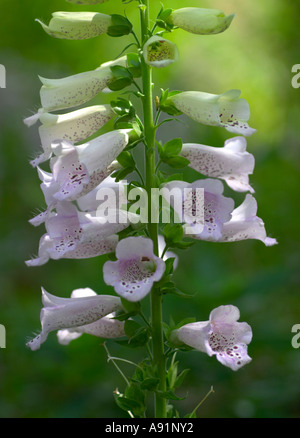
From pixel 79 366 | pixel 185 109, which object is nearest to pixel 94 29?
pixel 185 109

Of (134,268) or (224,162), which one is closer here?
(134,268)

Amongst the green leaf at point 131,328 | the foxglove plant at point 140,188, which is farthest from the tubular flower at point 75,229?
the green leaf at point 131,328

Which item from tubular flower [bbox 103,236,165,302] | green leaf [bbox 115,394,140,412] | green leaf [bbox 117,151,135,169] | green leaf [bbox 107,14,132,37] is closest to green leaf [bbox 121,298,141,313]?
tubular flower [bbox 103,236,165,302]

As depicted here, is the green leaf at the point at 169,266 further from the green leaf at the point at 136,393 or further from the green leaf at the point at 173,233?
the green leaf at the point at 136,393

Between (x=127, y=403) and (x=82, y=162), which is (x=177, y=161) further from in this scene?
(x=127, y=403)

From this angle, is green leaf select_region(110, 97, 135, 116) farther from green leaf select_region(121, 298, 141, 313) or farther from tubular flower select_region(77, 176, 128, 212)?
green leaf select_region(121, 298, 141, 313)

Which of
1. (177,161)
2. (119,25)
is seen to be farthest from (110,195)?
(119,25)
